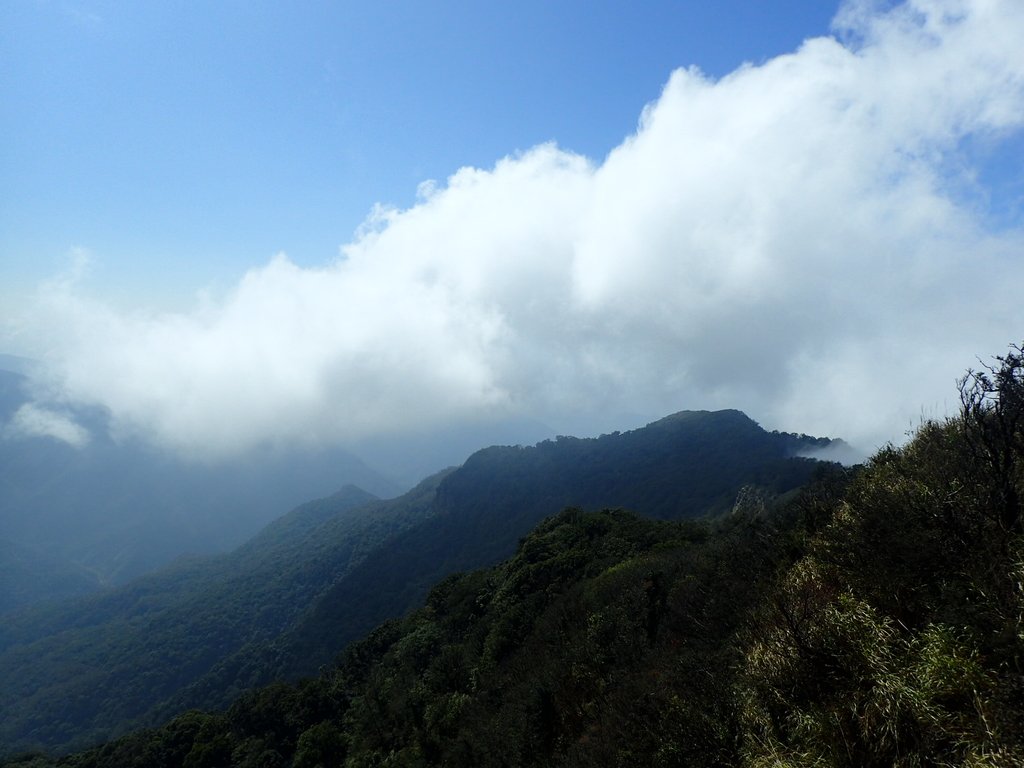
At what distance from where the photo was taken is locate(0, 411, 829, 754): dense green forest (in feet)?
410

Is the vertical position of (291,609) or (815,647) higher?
(815,647)

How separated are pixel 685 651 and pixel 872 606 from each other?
894cm

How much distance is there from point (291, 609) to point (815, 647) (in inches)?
7151

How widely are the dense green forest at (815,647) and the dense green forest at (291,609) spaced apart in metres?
103

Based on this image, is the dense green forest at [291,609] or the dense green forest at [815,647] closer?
the dense green forest at [815,647]

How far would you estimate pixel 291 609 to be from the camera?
163750 mm

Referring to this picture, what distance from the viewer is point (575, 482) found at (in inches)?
7820

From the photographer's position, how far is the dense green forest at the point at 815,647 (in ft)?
27.9

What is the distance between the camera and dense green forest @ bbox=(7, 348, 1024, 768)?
852 centimetres

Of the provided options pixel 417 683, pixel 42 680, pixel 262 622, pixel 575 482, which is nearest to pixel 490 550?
pixel 575 482

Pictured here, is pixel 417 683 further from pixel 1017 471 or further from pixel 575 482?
pixel 575 482

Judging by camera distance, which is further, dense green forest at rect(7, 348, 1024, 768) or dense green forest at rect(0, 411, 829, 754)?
dense green forest at rect(0, 411, 829, 754)

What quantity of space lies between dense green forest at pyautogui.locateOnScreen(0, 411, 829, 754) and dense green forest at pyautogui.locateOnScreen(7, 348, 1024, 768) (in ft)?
337

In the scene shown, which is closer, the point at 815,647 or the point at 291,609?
the point at 815,647
